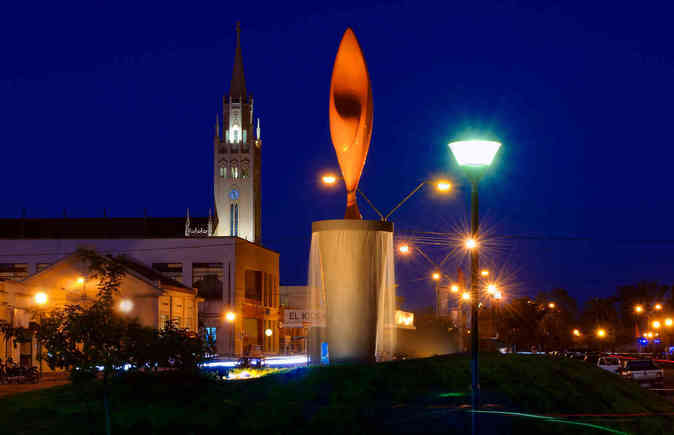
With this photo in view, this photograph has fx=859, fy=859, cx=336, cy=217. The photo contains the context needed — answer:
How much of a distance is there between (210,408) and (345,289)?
25.4 feet

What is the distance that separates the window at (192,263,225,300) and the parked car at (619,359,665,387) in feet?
166

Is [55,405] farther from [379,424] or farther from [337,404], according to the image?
[379,424]

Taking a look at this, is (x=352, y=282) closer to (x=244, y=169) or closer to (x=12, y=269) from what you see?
(x=12, y=269)

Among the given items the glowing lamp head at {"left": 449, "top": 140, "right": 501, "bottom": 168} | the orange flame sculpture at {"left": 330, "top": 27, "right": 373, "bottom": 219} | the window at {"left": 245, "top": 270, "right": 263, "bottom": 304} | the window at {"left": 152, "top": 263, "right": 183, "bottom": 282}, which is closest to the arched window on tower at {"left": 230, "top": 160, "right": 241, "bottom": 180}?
the window at {"left": 245, "top": 270, "right": 263, "bottom": 304}

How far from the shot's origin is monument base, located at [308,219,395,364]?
22.3 metres

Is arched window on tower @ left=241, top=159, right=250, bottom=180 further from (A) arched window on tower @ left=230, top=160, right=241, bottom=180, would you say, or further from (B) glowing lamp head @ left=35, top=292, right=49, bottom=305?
(B) glowing lamp head @ left=35, top=292, right=49, bottom=305

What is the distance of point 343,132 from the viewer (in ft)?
77.4

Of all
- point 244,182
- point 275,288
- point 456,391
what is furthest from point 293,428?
point 244,182

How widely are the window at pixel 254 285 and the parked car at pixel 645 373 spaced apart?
5248 centimetres

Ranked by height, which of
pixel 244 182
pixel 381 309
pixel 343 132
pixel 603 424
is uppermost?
pixel 244 182

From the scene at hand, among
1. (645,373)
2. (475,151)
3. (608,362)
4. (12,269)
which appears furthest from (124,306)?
(12,269)

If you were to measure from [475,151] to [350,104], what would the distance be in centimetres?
1032

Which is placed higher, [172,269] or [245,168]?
[245,168]

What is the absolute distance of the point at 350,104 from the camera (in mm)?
23297
